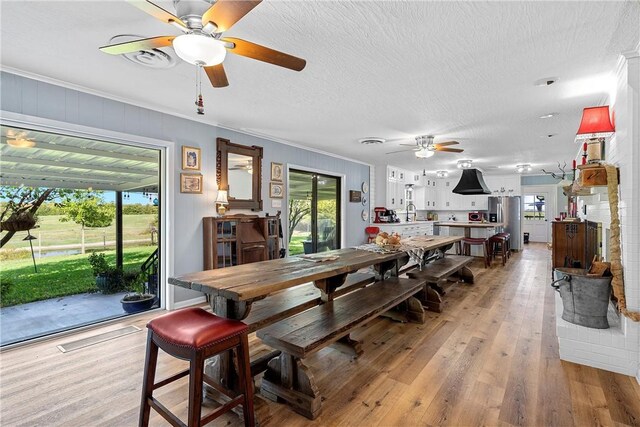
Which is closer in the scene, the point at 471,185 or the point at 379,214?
the point at 471,185

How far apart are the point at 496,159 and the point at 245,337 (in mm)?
7276

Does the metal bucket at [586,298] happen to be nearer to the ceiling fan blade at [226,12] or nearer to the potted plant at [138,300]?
the ceiling fan blade at [226,12]

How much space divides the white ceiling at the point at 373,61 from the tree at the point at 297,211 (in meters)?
1.83

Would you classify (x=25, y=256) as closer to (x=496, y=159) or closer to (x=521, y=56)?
(x=521, y=56)

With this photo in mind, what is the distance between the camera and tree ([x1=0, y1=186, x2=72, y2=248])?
120 inches

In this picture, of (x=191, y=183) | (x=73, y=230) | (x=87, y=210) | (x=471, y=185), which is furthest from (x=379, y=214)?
(x=73, y=230)

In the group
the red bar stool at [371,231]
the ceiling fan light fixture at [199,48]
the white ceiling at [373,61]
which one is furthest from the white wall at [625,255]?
the red bar stool at [371,231]

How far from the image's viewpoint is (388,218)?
7.66 meters

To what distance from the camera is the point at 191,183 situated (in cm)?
386

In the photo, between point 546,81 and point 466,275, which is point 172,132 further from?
point 466,275

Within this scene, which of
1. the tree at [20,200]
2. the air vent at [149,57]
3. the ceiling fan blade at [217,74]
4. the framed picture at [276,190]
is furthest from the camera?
the framed picture at [276,190]

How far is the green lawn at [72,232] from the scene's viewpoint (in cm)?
345

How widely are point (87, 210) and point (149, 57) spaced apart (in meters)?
2.76

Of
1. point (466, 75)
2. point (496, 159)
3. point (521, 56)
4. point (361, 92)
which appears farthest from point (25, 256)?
point (496, 159)
